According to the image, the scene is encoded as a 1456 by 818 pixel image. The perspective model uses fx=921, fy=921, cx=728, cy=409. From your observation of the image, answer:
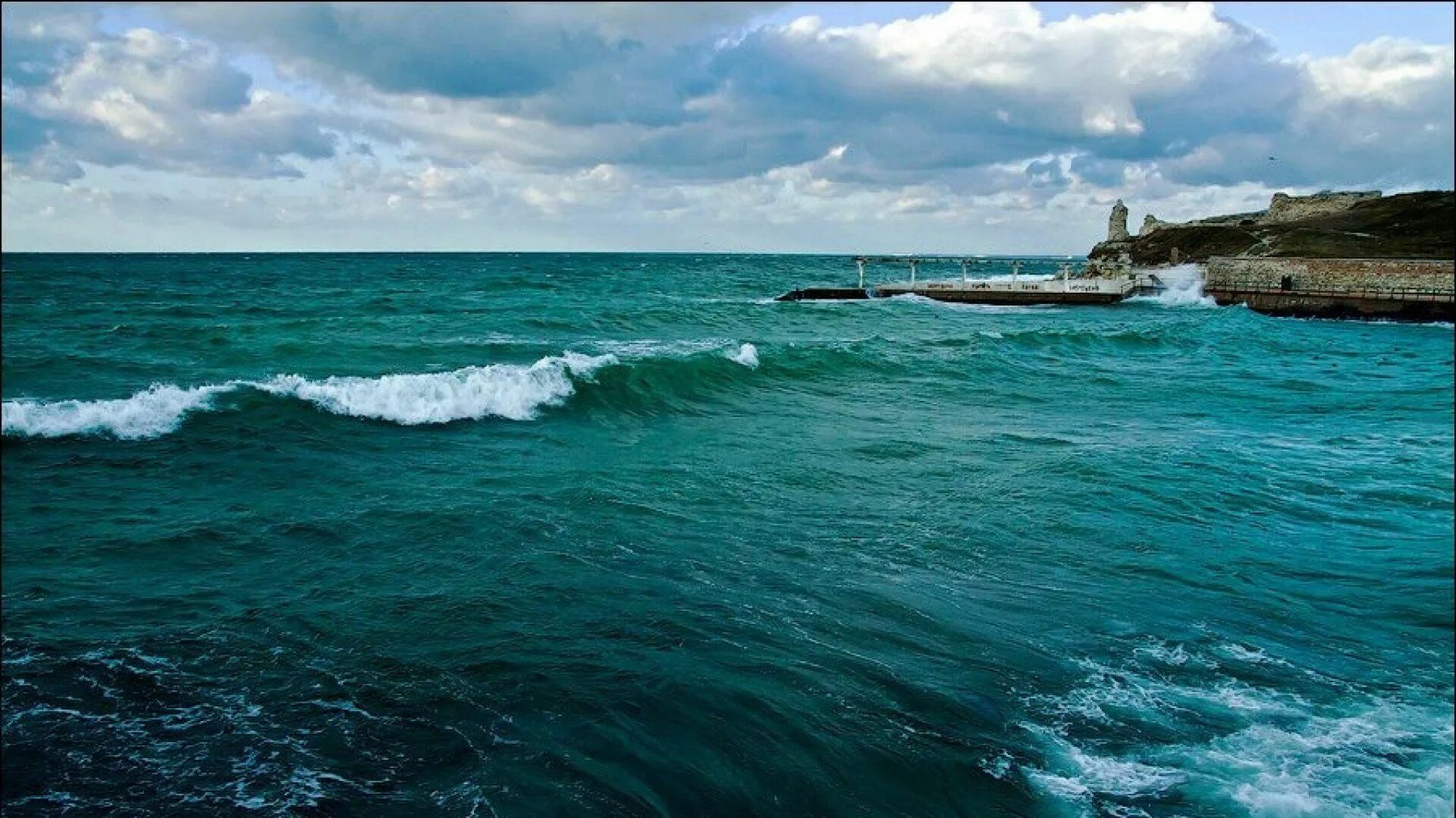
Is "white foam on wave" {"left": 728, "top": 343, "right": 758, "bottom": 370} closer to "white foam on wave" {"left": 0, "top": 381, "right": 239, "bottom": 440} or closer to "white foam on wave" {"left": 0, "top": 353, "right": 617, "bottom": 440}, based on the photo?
"white foam on wave" {"left": 0, "top": 353, "right": 617, "bottom": 440}

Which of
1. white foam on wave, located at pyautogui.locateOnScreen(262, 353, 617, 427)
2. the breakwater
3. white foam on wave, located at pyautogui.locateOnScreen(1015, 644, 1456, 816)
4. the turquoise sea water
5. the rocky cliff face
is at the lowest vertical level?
white foam on wave, located at pyautogui.locateOnScreen(1015, 644, 1456, 816)

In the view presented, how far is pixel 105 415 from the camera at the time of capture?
1711 cm

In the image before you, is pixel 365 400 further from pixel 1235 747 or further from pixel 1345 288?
pixel 1345 288

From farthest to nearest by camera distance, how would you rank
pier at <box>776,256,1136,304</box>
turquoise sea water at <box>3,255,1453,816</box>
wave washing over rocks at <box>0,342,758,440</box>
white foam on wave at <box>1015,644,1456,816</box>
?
1. pier at <box>776,256,1136,304</box>
2. wave washing over rocks at <box>0,342,758,440</box>
3. turquoise sea water at <box>3,255,1453,816</box>
4. white foam on wave at <box>1015,644,1456,816</box>

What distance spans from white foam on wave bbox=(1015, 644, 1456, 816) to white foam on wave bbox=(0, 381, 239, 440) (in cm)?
1635

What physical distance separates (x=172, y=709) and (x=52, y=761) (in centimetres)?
89

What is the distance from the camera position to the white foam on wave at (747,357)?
2775cm

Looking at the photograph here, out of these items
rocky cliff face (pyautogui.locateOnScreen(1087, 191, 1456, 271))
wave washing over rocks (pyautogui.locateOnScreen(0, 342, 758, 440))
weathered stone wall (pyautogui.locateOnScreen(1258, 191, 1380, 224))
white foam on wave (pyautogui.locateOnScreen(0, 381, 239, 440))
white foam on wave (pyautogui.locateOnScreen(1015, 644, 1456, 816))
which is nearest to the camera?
white foam on wave (pyautogui.locateOnScreen(1015, 644, 1456, 816))

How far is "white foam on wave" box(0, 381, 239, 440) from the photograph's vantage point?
16422 mm

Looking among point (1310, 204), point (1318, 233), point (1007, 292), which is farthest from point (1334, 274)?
point (1310, 204)

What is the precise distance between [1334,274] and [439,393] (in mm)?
52268

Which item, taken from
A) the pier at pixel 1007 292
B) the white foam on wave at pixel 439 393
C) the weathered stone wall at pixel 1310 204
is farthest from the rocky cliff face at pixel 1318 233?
the white foam on wave at pixel 439 393

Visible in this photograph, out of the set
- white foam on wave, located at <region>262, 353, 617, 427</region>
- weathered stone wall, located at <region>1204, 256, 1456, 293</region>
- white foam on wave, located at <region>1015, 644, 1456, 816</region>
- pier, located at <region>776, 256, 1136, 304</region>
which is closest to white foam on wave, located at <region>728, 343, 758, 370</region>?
white foam on wave, located at <region>262, 353, 617, 427</region>

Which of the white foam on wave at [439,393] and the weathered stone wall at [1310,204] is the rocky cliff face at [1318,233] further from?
the white foam on wave at [439,393]
